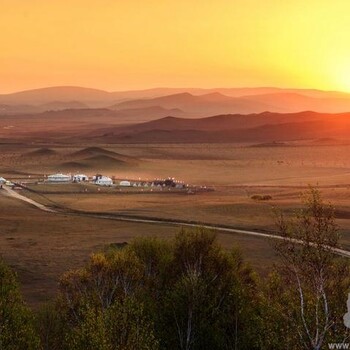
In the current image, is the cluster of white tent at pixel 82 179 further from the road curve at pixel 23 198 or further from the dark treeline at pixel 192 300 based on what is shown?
the dark treeline at pixel 192 300

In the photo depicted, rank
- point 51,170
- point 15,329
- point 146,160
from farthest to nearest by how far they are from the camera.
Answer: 1. point 146,160
2. point 51,170
3. point 15,329

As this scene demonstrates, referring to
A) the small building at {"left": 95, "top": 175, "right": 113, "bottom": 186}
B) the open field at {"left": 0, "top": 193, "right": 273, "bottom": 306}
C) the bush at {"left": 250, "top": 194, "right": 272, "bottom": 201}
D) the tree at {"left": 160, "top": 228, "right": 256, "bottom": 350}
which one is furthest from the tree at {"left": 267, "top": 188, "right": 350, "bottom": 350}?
the small building at {"left": 95, "top": 175, "right": 113, "bottom": 186}

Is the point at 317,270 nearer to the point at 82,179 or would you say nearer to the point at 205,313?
the point at 205,313

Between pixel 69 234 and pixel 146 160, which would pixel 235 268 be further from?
pixel 146 160

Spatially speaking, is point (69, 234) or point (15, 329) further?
point (69, 234)

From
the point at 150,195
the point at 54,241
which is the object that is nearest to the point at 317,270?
the point at 54,241

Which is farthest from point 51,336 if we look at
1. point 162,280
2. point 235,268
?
point 235,268
